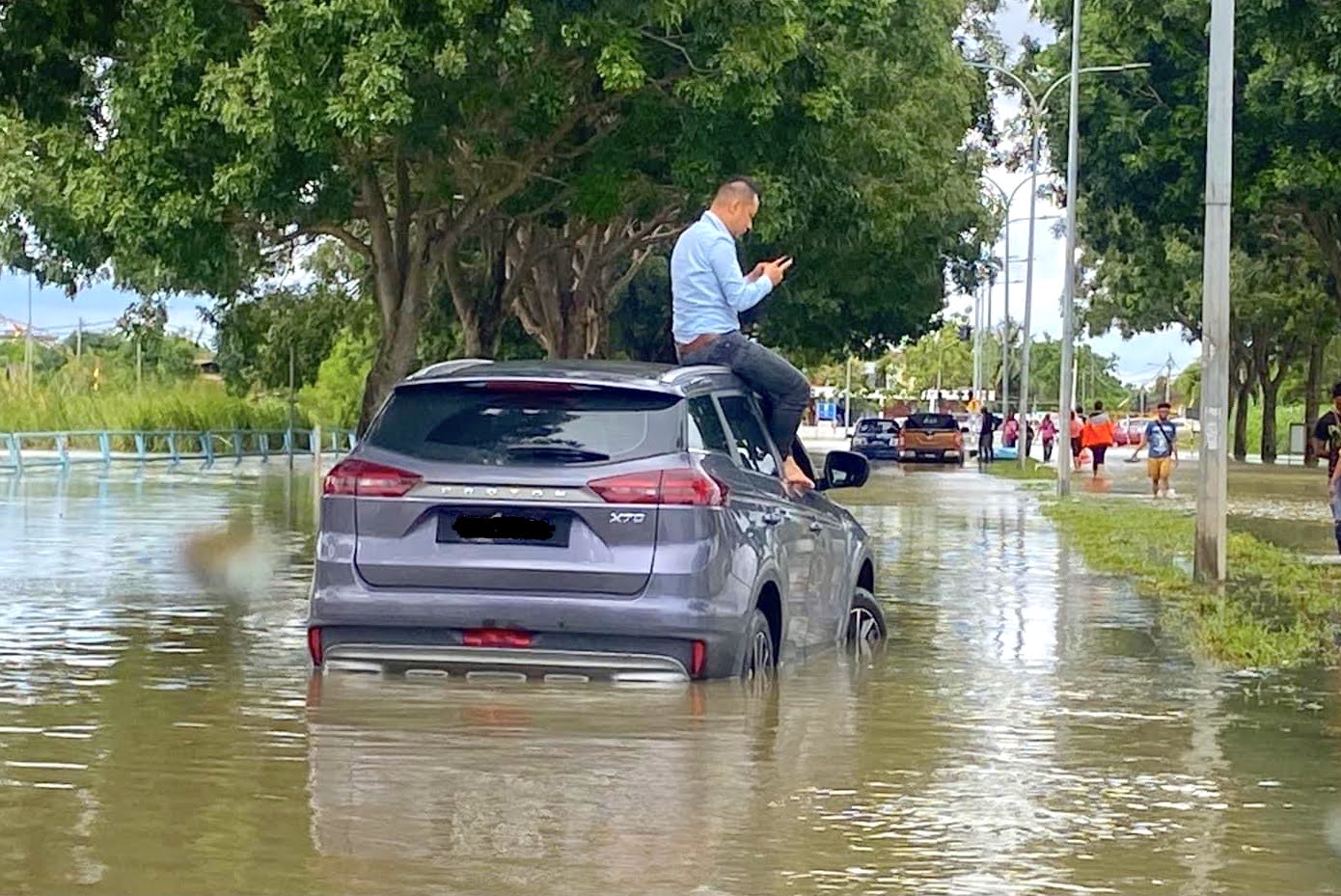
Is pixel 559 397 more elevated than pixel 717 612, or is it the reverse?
pixel 559 397

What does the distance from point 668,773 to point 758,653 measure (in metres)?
2.16

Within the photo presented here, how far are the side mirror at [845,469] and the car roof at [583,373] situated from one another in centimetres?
181

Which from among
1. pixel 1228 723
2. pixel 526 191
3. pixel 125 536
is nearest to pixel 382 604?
pixel 1228 723

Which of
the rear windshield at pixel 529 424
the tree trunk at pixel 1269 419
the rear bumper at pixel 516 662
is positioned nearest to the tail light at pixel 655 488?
the rear windshield at pixel 529 424

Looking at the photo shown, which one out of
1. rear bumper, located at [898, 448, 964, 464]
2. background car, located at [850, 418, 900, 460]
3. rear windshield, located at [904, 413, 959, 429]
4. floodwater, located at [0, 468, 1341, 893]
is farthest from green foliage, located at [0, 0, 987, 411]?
background car, located at [850, 418, 900, 460]

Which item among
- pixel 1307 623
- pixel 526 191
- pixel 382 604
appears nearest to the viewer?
pixel 382 604

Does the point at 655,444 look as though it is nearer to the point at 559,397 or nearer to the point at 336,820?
the point at 559,397

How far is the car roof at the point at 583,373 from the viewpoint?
10.6 meters

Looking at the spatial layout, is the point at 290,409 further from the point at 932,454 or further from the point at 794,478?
the point at 794,478

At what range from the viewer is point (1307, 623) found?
632 inches

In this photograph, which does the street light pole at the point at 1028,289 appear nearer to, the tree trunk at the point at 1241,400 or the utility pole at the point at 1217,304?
the tree trunk at the point at 1241,400

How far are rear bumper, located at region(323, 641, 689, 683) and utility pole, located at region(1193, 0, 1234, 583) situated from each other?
9.74m

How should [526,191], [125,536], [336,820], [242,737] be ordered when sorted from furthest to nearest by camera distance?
[526,191]
[125,536]
[242,737]
[336,820]

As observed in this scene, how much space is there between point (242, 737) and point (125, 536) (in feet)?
50.0
